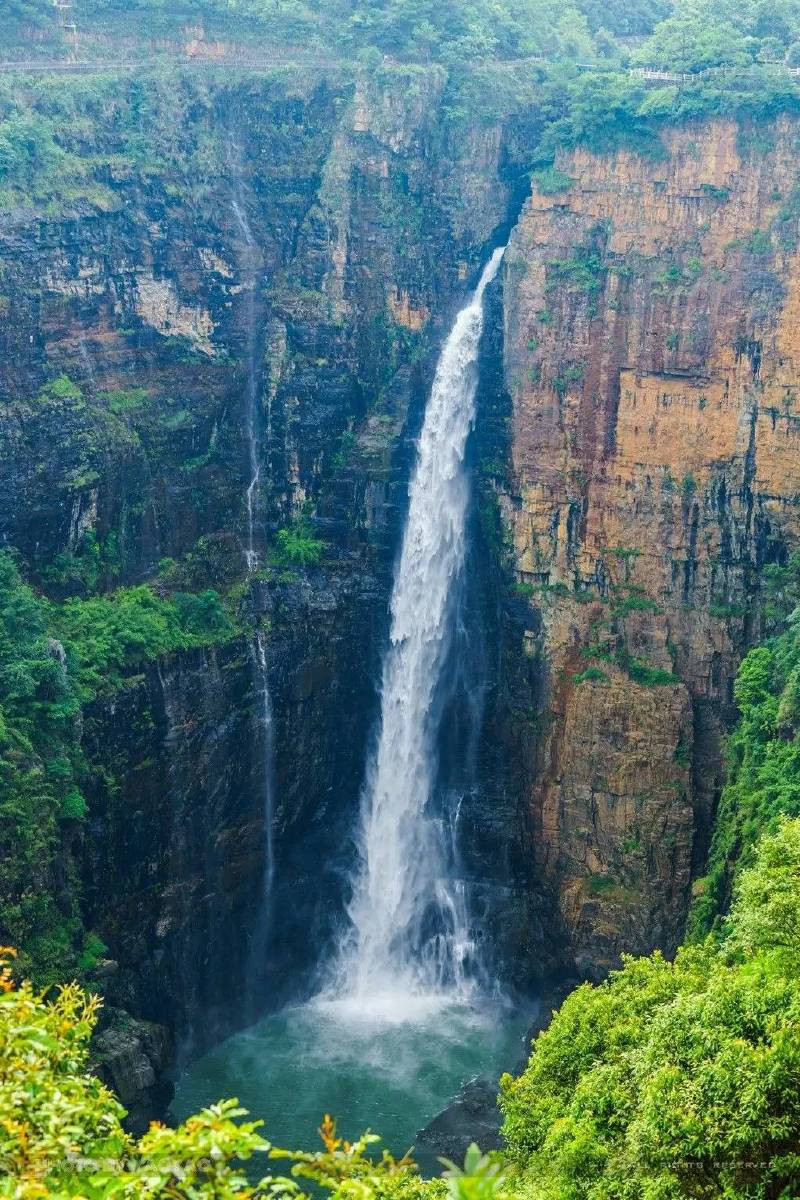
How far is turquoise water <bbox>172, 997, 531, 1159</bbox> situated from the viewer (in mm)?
24031

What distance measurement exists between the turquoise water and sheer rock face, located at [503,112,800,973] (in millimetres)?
2820

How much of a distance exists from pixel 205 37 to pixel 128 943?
18017 millimetres

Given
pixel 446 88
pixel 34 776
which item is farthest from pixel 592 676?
pixel 446 88

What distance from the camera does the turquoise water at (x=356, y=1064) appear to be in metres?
24.0

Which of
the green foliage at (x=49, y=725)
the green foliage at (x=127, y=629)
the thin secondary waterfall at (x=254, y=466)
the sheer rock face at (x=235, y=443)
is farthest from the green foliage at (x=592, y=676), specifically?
the green foliage at (x=49, y=725)

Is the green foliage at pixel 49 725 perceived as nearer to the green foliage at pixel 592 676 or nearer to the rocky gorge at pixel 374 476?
the rocky gorge at pixel 374 476

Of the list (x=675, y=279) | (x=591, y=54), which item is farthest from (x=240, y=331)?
(x=591, y=54)

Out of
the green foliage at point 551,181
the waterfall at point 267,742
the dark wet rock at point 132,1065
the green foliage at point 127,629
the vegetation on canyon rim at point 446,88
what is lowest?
the dark wet rock at point 132,1065

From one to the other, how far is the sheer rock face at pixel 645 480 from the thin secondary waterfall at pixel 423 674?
1187 mm

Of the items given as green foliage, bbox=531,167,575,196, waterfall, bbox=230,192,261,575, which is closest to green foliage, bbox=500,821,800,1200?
waterfall, bbox=230,192,261,575

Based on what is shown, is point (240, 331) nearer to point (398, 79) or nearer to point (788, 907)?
point (398, 79)

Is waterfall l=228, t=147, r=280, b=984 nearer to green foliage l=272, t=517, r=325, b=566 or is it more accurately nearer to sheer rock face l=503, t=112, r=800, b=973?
green foliage l=272, t=517, r=325, b=566

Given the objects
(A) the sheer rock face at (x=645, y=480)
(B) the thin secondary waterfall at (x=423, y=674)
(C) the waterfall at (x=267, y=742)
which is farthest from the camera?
(B) the thin secondary waterfall at (x=423, y=674)

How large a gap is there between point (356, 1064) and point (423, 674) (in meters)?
7.98
